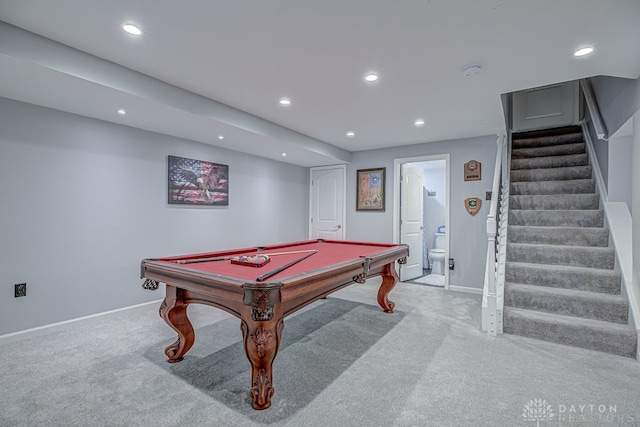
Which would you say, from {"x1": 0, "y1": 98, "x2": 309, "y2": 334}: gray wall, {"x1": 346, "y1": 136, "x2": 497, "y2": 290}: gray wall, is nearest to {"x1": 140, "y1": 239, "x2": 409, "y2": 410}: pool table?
{"x1": 0, "y1": 98, "x2": 309, "y2": 334}: gray wall

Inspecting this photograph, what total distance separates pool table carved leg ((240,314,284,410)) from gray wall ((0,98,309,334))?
2.37 m

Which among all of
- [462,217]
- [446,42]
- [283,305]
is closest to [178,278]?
[283,305]

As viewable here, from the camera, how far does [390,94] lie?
9.56ft

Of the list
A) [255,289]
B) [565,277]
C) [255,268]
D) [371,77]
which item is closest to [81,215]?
[255,268]

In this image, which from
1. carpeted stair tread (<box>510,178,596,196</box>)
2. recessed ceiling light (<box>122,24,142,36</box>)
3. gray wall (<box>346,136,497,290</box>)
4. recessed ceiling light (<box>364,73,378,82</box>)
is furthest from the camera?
gray wall (<box>346,136,497,290</box>)

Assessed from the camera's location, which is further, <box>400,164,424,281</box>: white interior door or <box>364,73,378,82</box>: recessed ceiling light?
<box>400,164,424,281</box>: white interior door

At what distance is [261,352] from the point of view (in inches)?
65.2

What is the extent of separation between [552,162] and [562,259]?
1708mm

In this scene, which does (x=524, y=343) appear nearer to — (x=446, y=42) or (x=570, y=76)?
(x=570, y=76)

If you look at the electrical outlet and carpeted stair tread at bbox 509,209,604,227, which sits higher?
carpeted stair tread at bbox 509,209,604,227

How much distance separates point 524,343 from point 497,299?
397mm

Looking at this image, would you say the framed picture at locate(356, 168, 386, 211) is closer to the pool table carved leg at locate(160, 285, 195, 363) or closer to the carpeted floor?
the carpeted floor

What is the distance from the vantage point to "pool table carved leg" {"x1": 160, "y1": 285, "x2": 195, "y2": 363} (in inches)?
84.8

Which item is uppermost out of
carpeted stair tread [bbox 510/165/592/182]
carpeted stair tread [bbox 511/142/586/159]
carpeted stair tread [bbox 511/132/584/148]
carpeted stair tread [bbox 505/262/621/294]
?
carpeted stair tread [bbox 511/132/584/148]
